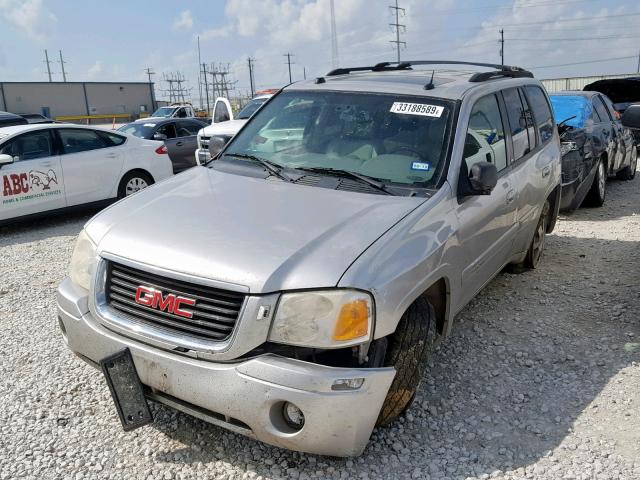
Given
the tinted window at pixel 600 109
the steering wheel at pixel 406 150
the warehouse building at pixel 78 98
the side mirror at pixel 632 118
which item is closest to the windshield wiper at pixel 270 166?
the steering wheel at pixel 406 150

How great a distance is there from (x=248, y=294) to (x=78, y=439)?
1368 mm

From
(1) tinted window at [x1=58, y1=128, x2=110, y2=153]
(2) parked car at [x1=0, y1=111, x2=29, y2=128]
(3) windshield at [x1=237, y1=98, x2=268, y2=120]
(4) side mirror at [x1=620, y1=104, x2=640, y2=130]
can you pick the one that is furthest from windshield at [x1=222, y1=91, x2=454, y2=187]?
(2) parked car at [x1=0, y1=111, x2=29, y2=128]

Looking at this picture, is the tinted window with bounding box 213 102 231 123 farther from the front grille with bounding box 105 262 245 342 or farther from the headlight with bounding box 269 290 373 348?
the headlight with bounding box 269 290 373 348

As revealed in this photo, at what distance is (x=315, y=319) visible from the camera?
2443 millimetres

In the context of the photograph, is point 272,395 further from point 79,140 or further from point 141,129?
point 141,129

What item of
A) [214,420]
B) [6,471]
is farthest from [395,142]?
[6,471]

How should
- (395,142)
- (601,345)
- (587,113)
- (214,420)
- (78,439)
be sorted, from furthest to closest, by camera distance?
(587,113) < (601,345) < (395,142) < (78,439) < (214,420)

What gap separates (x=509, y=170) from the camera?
4227 mm

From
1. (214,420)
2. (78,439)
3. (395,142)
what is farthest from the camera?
(395,142)

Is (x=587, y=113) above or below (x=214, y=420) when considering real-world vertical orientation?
above

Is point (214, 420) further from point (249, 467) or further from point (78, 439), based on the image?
point (78, 439)

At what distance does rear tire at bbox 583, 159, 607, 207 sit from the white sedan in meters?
6.64

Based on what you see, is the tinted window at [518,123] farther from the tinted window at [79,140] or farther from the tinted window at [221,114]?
the tinted window at [221,114]

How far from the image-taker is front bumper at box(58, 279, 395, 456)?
2.40 metres
